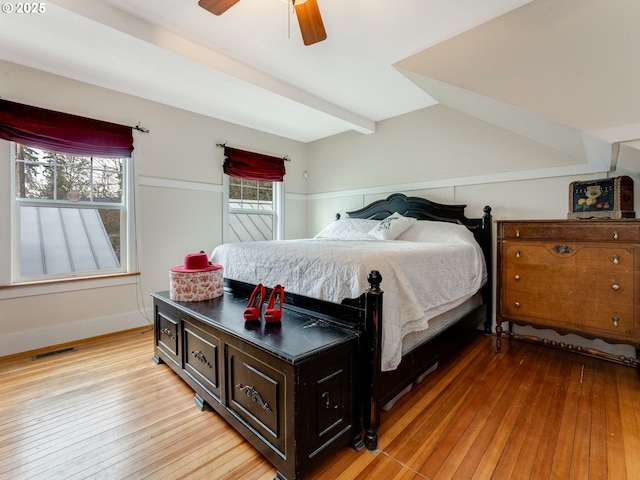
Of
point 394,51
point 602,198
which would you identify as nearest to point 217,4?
point 394,51

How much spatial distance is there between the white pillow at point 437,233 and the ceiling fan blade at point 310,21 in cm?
195

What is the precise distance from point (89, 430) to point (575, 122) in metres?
3.35

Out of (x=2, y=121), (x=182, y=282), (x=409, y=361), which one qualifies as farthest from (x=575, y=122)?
(x=2, y=121)

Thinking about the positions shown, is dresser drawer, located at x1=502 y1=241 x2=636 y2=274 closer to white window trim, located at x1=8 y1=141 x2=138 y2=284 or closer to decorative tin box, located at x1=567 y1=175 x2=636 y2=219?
decorative tin box, located at x1=567 y1=175 x2=636 y2=219

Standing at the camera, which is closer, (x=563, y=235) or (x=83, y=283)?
(x=563, y=235)

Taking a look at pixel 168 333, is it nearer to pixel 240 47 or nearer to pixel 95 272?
pixel 95 272

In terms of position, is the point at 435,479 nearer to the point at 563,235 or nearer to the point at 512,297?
the point at 512,297

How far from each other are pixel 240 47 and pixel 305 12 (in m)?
0.88

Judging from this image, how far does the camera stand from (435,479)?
1279mm

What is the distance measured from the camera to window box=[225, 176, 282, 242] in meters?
4.07

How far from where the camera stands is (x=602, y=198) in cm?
219

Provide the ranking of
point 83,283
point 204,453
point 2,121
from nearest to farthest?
point 204,453
point 2,121
point 83,283

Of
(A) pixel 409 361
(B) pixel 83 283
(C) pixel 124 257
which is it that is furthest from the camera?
(C) pixel 124 257

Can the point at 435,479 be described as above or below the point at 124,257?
below
